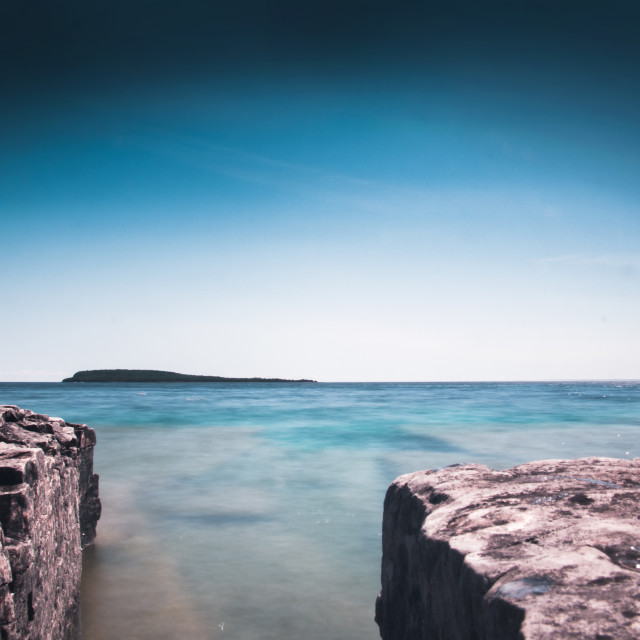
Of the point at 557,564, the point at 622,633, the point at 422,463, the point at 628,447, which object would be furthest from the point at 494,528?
the point at 628,447

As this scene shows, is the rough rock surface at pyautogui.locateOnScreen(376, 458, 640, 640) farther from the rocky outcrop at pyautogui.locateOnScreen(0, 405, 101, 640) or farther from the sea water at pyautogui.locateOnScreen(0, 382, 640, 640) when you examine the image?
the rocky outcrop at pyautogui.locateOnScreen(0, 405, 101, 640)

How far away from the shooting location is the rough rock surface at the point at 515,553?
1.44 m

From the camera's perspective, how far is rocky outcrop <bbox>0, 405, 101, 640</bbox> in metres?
2.24

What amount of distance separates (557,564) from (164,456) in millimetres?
10732

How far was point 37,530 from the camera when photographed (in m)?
2.53

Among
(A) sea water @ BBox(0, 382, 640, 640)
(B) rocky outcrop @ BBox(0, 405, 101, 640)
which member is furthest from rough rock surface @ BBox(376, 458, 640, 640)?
(B) rocky outcrop @ BBox(0, 405, 101, 640)

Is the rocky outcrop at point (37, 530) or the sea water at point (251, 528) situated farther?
the sea water at point (251, 528)

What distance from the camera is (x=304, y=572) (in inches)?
186

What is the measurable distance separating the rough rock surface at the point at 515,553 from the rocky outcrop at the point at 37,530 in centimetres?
166

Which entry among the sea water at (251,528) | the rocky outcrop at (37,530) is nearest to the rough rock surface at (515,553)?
the sea water at (251,528)

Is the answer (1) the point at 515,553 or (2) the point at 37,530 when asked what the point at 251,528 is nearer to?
(2) the point at 37,530

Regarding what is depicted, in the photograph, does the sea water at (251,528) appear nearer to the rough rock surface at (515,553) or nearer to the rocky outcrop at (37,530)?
the rocky outcrop at (37,530)

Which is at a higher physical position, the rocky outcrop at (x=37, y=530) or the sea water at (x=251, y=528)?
the rocky outcrop at (x=37, y=530)

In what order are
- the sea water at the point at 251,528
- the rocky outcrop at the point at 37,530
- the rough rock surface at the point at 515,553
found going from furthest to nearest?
the sea water at the point at 251,528 < the rocky outcrop at the point at 37,530 < the rough rock surface at the point at 515,553
